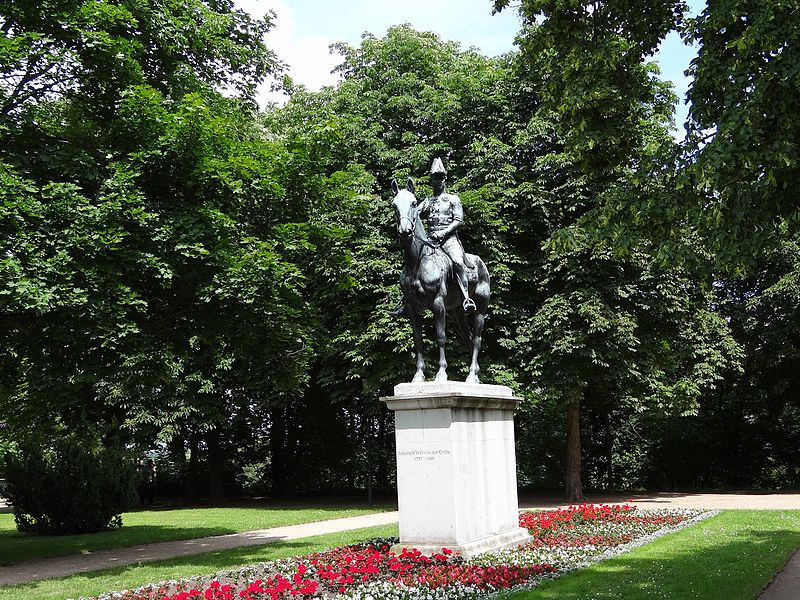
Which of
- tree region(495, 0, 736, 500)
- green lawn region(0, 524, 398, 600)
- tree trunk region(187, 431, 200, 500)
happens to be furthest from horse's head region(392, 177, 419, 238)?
tree trunk region(187, 431, 200, 500)

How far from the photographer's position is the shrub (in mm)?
19422

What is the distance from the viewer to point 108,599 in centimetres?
1005

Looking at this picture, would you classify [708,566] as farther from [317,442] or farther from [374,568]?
[317,442]

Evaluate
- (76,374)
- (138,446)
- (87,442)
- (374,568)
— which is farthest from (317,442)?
(374,568)

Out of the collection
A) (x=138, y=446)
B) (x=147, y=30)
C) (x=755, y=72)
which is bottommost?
(x=138, y=446)

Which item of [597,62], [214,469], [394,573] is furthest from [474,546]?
[214,469]

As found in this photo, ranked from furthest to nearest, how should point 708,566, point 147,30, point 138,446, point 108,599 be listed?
point 138,446 < point 147,30 < point 708,566 < point 108,599

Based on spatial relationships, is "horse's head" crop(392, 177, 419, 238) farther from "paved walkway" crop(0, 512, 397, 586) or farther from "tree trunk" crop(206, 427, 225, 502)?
"tree trunk" crop(206, 427, 225, 502)

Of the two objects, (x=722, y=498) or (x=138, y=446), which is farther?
(x=138, y=446)

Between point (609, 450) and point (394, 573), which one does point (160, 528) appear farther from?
point (609, 450)

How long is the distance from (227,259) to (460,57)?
2090 cm

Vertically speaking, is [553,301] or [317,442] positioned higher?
[553,301]

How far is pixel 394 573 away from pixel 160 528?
1160cm

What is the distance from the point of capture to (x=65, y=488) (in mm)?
19469
